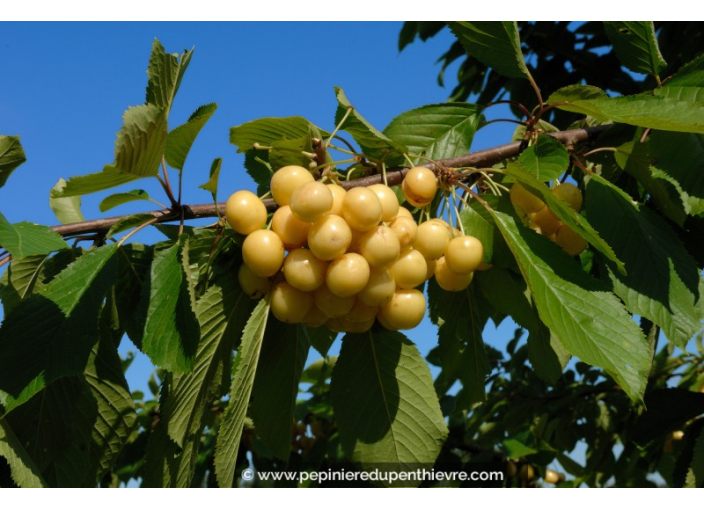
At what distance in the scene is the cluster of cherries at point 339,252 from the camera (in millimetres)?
1040

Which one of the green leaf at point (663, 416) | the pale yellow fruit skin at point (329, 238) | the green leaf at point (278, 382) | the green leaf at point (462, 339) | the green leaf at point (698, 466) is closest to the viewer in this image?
the pale yellow fruit skin at point (329, 238)

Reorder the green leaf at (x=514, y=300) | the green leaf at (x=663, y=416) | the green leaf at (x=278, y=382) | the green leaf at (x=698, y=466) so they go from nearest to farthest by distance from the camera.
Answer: the green leaf at (x=278, y=382) < the green leaf at (x=514, y=300) < the green leaf at (x=698, y=466) < the green leaf at (x=663, y=416)

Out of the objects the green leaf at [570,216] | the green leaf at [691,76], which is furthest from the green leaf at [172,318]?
the green leaf at [691,76]

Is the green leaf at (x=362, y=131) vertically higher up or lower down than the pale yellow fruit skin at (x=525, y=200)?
higher up

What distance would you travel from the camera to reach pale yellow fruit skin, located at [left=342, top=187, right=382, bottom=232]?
104cm

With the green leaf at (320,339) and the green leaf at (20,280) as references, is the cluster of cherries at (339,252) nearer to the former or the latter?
the green leaf at (320,339)

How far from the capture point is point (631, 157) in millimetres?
1377

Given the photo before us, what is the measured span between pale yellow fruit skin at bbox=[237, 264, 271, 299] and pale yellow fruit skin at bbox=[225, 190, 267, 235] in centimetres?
8

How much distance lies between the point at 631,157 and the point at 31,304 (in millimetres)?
1222

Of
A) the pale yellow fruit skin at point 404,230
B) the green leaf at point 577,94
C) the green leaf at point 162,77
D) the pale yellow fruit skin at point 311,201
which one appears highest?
the green leaf at point 162,77

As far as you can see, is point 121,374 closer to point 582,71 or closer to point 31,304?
point 31,304

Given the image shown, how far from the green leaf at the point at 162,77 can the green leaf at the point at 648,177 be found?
92cm

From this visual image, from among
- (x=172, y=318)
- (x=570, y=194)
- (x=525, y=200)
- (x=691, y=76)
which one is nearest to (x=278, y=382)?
(x=172, y=318)

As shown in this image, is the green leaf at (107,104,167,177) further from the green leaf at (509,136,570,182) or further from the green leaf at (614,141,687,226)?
the green leaf at (614,141,687,226)
